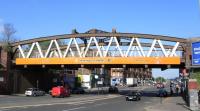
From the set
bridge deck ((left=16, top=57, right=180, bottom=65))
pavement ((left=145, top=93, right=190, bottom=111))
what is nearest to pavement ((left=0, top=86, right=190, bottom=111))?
pavement ((left=145, top=93, right=190, bottom=111))

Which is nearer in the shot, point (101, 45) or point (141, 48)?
point (141, 48)

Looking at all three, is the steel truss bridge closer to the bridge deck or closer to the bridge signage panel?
the bridge deck

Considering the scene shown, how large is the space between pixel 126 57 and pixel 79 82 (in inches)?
2415

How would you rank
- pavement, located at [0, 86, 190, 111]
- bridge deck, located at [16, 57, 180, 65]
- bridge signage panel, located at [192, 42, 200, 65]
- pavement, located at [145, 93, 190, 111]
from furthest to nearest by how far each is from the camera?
bridge deck, located at [16, 57, 180, 65] < pavement, located at [145, 93, 190, 111] < bridge signage panel, located at [192, 42, 200, 65] < pavement, located at [0, 86, 190, 111]

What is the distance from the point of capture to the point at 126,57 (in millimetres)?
74250

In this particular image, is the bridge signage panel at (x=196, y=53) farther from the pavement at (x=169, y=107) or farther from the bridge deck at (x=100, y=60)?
the bridge deck at (x=100, y=60)

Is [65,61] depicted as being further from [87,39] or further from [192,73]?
[192,73]

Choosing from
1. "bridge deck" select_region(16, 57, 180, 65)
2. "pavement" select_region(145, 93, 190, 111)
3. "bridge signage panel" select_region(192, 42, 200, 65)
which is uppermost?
"bridge deck" select_region(16, 57, 180, 65)

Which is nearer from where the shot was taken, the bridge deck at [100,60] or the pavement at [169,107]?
the pavement at [169,107]

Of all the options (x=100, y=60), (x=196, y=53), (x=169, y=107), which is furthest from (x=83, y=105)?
(x=100, y=60)

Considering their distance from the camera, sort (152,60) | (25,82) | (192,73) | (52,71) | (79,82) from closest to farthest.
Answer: (192,73) < (152,60) < (25,82) < (52,71) < (79,82)

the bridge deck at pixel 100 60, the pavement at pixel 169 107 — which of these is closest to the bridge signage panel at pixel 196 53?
the pavement at pixel 169 107

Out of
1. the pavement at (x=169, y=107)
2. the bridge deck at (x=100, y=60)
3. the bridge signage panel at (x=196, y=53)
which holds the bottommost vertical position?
the pavement at (x=169, y=107)

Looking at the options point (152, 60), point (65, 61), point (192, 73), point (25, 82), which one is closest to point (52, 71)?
point (25, 82)
